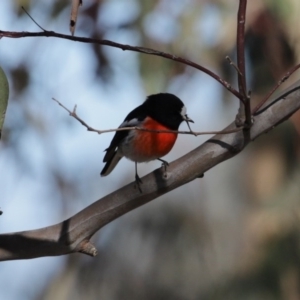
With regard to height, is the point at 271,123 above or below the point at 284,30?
below

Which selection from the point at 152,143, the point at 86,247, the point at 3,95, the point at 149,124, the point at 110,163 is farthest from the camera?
the point at 110,163

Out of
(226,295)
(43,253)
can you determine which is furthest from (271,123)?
(226,295)

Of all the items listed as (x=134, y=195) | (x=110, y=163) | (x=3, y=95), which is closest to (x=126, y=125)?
(x=110, y=163)

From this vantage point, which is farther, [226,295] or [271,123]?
[226,295]

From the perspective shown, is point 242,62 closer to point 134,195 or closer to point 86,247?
point 134,195

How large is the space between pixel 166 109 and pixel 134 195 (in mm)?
1109

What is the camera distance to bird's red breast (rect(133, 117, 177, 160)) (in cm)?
250

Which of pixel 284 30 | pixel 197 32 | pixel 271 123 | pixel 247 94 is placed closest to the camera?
pixel 247 94

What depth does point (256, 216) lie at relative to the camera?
Result: 3.48 metres

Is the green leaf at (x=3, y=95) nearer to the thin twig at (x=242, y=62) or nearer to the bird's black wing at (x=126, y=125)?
the thin twig at (x=242, y=62)

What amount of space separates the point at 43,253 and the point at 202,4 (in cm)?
186

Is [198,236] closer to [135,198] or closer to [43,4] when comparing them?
[43,4]

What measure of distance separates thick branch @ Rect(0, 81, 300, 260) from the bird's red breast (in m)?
0.93

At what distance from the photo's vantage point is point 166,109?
2.62 meters
